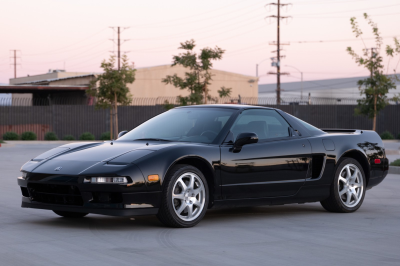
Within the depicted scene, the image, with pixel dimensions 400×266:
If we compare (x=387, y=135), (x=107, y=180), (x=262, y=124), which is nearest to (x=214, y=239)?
(x=107, y=180)

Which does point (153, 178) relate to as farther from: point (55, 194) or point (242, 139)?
point (242, 139)

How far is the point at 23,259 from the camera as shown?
215 inches

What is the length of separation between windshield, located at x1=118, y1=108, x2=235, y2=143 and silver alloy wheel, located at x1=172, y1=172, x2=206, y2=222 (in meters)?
0.64

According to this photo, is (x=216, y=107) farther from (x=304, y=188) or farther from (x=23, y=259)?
(x=23, y=259)

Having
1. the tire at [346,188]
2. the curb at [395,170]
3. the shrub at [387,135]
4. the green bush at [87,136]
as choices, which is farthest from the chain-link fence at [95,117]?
the tire at [346,188]

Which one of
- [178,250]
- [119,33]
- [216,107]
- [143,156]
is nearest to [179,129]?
[216,107]

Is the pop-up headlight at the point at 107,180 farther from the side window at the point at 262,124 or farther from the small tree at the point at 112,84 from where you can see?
the small tree at the point at 112,84

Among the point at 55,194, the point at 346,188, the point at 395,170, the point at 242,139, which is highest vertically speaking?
the point at 242,139

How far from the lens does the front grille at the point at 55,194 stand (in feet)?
22.9

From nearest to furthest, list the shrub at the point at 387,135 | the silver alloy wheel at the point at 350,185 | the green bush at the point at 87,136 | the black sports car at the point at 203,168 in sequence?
the black sports car at the point at 203,168
the silver alloy wheel at the point at 350,185
the green bush at the point at 87,136
the shrub at the point at 387,135

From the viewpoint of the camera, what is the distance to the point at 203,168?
7.56 metres

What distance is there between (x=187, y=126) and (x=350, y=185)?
2.51 metres

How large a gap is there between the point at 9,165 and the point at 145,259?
13.0 m

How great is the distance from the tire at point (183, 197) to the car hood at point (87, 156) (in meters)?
0.37
